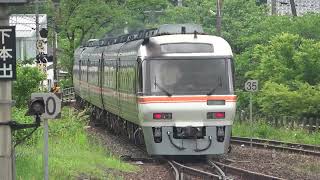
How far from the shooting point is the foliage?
20375 millimetres

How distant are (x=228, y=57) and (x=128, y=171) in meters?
3.83

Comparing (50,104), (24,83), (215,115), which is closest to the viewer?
(50,104)

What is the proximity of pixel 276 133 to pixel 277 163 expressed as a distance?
10.5 m

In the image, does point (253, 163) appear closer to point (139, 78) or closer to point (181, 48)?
point (181, 48)

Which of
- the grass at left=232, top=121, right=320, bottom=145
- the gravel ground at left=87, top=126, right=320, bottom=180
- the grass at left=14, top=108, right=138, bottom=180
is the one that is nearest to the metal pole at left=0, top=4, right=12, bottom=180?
the grass at left=14, top=108, right=138, bottom=180

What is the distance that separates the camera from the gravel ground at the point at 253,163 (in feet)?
53.5

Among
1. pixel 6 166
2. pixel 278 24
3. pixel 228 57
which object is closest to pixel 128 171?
pixel 228 57

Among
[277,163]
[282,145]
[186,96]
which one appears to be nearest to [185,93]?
[186,96]

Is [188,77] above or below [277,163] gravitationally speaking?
above

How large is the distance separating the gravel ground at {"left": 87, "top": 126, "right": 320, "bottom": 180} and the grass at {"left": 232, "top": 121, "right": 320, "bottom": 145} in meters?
3.78

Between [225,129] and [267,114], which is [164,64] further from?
[267,114]

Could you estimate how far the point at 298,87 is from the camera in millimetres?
31031

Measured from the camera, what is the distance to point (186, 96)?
17.6 m

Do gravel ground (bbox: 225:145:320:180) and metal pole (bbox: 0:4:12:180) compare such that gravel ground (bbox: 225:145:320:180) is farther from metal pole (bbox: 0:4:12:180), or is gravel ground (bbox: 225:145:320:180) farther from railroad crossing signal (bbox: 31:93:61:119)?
metal pole (bbox: 0:4:12:180)
